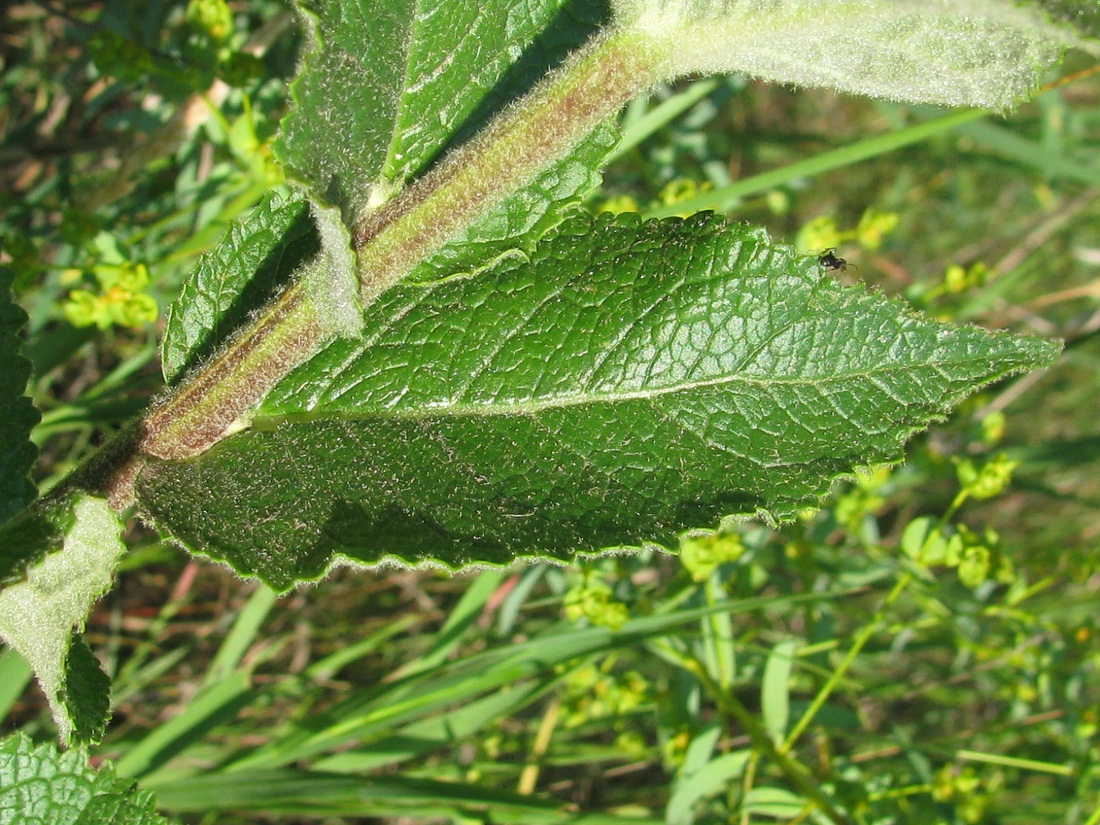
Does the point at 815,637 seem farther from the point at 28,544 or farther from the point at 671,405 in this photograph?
the point at 28,544

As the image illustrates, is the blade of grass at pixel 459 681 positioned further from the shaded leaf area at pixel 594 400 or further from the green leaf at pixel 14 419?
the green leaf at pixel 14 419

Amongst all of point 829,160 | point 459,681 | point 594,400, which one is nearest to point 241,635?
point 459,681

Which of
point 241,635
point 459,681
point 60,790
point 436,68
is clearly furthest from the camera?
point 241,635

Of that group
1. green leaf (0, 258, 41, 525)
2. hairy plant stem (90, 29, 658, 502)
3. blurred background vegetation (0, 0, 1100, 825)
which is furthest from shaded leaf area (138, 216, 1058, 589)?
blurred background vegetation (0, 0, 1100, 825)

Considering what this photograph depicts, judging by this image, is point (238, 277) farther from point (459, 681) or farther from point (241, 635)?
point (241, 635)

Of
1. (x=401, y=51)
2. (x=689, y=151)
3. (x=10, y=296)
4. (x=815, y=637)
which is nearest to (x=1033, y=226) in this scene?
(x=689, y=151)
